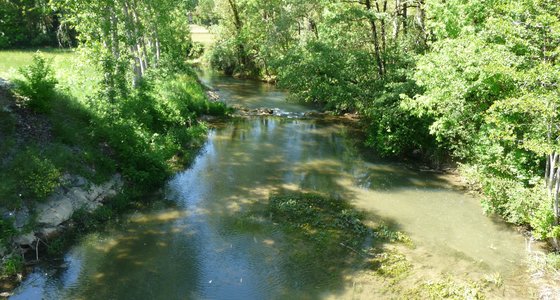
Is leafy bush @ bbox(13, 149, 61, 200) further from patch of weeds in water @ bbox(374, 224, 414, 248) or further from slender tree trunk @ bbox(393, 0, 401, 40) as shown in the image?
slender tree trunk @ bbox(393, 0, 401, 40)

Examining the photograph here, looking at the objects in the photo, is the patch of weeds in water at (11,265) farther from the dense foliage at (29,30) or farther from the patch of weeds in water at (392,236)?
the dense foliage at (29,30)

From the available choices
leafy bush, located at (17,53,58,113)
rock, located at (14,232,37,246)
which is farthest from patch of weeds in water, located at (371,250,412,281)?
leafy bush, located at (17,53,58,113)

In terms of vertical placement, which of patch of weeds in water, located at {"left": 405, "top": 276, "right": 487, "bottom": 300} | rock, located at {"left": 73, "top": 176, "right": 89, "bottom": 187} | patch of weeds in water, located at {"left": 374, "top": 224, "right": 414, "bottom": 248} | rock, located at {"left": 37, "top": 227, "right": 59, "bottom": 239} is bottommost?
patch of weeds in water, located at {"left": 405, "top": 276, "right": 487, "bottom": 300}

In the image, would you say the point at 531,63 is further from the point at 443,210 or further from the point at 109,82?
the point at 109,82

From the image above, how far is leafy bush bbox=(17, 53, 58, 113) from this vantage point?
48.4 feet

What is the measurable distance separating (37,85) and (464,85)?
580 inches

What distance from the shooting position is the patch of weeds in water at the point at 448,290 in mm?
10391

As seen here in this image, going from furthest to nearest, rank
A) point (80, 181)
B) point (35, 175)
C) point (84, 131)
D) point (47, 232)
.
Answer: point (84, 131) → point (80, 181) → point (35, 175) → point (47, 232)

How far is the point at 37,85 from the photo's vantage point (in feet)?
48.7

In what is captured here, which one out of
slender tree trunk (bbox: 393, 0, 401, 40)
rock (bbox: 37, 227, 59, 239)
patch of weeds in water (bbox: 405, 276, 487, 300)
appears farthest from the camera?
slender tree trunk (bbox: 393, 0, 401, 40)

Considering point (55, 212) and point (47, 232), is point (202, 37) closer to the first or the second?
point (55, 212)

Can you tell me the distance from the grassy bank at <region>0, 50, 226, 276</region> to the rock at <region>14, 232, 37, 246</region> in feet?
0.86

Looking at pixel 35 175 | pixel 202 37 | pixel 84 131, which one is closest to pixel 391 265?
pixel 35 175

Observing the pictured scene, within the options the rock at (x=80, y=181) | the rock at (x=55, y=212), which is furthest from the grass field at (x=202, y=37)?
the rock at (x=55, y=212)
